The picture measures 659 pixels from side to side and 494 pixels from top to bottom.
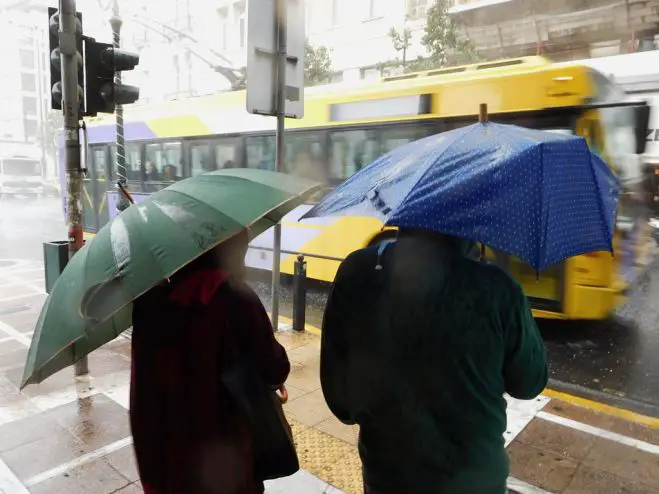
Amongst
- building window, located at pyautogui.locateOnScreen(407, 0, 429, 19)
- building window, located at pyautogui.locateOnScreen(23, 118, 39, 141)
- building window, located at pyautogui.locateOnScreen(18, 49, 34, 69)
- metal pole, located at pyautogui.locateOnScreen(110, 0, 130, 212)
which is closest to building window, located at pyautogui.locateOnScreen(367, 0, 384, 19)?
building window, located at pyautogui.locateOnScreen(407, 0, 429, 19)

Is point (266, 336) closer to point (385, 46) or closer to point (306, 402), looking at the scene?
→ point (306, 402)

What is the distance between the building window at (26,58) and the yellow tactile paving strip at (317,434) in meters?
82.0

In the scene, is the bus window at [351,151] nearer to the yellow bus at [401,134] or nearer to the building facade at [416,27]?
the yellow bus at [401,134]

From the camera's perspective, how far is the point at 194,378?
192 cm

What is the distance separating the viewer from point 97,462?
3748 mm

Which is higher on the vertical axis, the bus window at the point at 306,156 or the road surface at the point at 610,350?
the bus window at the point at 306,156

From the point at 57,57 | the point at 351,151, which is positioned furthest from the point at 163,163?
the point at 57,57

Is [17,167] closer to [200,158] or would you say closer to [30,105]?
[200,158]

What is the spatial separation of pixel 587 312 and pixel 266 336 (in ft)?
17.5

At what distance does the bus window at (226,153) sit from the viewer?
9492mm

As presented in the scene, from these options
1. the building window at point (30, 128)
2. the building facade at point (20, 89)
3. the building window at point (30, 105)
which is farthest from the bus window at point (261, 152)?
the building window at point (30, 105)

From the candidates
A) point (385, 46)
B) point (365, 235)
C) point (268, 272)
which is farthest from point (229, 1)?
point (365, 235)

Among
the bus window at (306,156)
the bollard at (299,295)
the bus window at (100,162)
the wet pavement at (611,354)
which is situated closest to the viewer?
the wet pavement at (611,354)

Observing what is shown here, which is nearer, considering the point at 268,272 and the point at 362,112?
the point at 362,112
